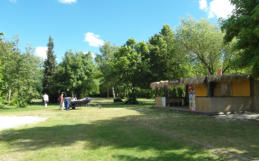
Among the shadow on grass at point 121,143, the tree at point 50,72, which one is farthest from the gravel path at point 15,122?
the tree at point 50,72

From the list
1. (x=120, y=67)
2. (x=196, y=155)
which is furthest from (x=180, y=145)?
(x=120, y=67)

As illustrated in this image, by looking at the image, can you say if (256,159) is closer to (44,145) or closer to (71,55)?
(44,145)

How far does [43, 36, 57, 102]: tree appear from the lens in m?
35.1

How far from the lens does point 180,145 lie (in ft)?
19.3

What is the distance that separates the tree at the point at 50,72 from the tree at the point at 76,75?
5.60 ft

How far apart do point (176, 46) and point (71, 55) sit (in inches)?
703

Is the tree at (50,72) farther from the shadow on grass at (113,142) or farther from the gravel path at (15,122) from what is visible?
the shadow on grass at (113,142)

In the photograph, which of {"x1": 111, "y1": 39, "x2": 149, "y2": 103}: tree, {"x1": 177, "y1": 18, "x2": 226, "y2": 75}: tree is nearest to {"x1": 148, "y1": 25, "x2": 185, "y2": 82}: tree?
{"x1": 111, "y1": 39, "x2": 149, "y2": 103}: tree

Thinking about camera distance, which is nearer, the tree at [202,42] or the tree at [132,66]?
the tree at [202,42]

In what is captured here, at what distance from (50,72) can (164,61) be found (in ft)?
66.2

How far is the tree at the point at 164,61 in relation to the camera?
92.5 feet

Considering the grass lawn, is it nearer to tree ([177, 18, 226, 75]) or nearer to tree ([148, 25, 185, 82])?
tree ([177, 18, 226, 75])

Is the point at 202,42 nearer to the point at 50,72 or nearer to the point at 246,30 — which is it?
the point at 246,30

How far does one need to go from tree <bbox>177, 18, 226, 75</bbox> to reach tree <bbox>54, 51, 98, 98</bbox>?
51.9ft
